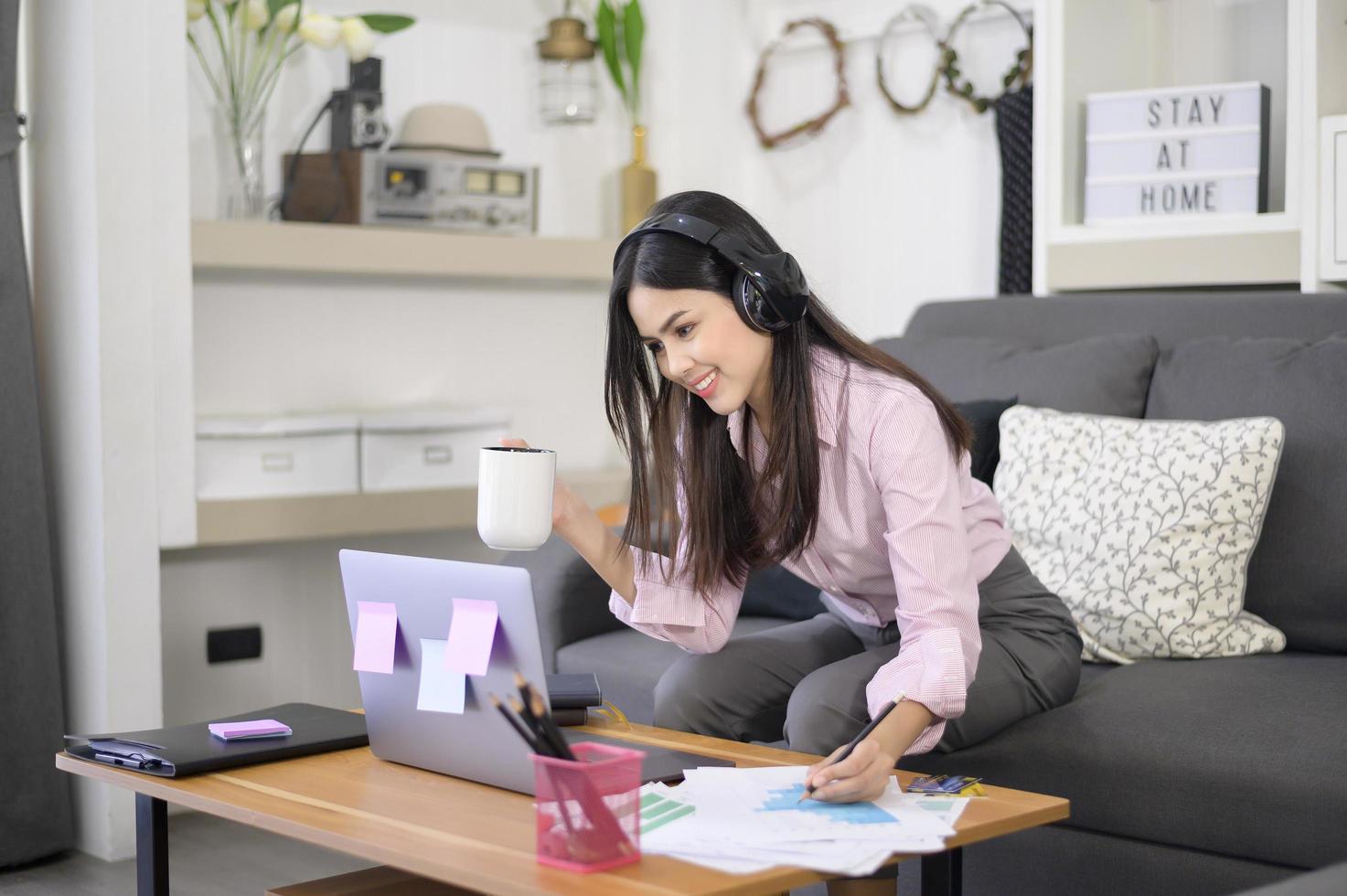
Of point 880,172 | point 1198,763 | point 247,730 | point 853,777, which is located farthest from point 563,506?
point 880,172

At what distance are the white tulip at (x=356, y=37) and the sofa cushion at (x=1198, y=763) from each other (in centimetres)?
190

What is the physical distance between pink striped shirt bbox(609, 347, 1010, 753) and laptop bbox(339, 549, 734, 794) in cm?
24

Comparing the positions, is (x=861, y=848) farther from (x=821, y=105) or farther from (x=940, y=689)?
(x=821, y=105)

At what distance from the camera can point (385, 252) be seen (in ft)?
9.89

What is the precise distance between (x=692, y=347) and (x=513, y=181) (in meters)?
1.71

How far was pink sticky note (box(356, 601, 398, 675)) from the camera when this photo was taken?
1426mm

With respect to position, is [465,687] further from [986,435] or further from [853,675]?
[986,435]

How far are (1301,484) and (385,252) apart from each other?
179cm

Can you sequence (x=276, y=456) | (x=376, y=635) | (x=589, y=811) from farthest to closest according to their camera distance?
(x=276, y=456) → (x=376, y=635) → (x=589, y=811)

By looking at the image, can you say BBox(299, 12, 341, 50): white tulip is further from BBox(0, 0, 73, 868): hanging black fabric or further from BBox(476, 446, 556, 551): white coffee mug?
BBox(476, 446, 556, 551): white coffee mug

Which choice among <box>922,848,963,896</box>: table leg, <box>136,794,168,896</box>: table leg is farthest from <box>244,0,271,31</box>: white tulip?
<box>922,848,963,896</box>: table leg

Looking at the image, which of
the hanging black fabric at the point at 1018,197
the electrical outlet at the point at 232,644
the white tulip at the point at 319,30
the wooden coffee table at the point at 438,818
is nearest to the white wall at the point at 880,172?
the hanging black fabric at the point at 1018,197

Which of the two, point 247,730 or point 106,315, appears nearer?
point 247,730

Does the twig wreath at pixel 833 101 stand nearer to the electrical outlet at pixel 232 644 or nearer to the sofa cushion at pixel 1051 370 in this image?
the sofa cushion at pixel 1051 370
